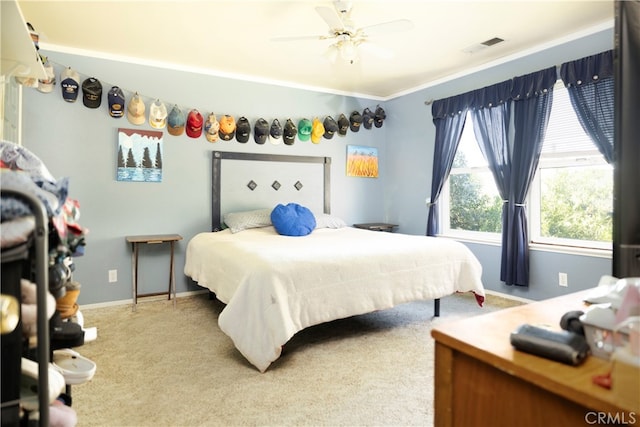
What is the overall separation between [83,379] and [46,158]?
3.11 metres

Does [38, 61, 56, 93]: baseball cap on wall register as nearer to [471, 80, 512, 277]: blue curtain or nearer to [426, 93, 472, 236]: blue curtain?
[426, 93, 472, 236]: blue curtain

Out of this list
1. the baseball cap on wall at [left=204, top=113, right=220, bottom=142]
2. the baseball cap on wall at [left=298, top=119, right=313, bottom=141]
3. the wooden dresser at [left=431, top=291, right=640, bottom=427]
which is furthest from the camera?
the baseball cap on wall at [left=298, top=119, right=313, bottom=141]

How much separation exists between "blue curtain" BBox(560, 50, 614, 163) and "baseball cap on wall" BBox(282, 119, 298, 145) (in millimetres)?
2744

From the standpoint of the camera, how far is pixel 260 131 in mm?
4312

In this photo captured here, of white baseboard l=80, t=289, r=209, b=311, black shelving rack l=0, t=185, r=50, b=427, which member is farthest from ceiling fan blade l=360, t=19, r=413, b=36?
white baseboard l=80, t=289, r=209, b=311

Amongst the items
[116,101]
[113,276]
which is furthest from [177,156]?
[113,276]

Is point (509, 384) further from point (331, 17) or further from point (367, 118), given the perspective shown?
point (367, 118)

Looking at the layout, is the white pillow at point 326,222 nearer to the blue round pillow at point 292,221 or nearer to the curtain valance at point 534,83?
the blue round pillow at point 292,221

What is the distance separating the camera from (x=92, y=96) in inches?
138

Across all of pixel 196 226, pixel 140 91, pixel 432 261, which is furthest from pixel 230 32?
pixel 432 261

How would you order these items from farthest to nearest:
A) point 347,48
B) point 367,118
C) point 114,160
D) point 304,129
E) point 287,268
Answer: point 367,118 → point 304,129 → point 114,160 → point 347,48 → point 287,268

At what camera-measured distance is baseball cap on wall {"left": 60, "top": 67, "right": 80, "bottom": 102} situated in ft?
11.2

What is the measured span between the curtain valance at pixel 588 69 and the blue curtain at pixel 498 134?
0.54 metres

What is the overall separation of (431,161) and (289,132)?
5.90ft
